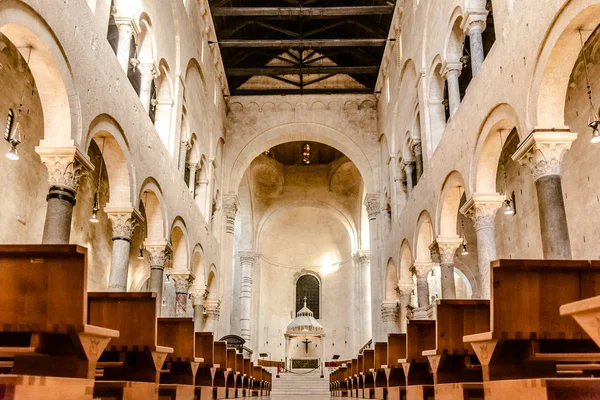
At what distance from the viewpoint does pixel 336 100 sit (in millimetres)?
24422

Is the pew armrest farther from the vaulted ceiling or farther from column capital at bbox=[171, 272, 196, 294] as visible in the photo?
the vaulted ceiling

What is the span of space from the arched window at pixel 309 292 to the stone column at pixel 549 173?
86.6 ft

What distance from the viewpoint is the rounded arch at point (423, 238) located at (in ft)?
51.1

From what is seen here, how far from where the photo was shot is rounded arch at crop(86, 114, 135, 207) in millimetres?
10008

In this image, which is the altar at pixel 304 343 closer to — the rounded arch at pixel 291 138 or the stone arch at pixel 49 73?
the rounded arch at pixel 291 138

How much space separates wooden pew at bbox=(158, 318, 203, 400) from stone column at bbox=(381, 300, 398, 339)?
1394cm

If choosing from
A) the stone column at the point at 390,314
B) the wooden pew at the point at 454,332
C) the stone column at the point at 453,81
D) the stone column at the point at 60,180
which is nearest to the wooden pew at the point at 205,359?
the stone column at the point at 60,180

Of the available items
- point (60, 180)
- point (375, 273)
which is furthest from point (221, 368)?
point (375, 273)

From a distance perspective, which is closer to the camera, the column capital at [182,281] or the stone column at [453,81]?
the stone column at [453,81]

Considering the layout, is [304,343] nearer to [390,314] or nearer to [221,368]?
[390,314]

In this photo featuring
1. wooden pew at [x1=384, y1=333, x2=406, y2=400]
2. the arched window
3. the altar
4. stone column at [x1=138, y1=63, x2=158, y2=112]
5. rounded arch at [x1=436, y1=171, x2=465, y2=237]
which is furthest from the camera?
the arched window

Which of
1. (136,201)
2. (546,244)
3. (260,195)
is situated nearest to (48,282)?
(546,244)

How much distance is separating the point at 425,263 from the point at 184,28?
9.74 meters

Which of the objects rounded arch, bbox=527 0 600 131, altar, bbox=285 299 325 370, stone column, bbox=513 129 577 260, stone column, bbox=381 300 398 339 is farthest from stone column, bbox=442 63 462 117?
altar, bbox=285 299 325 370
